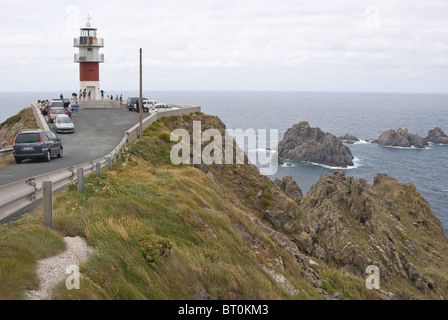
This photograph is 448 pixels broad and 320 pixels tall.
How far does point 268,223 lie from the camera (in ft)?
75.5

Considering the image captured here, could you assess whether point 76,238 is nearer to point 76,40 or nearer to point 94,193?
point 94,193

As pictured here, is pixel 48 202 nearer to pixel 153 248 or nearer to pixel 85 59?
pixel 153 248

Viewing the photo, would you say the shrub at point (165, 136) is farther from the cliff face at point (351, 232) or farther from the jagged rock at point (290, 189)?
the jagged rock at point (290, 189)

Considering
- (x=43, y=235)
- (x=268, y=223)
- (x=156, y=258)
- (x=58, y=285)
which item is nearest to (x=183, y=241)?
(x=156, y=258)

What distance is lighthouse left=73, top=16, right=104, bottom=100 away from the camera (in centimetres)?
6006

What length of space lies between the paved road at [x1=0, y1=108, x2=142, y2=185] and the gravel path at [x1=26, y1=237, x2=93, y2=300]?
29.3 ft

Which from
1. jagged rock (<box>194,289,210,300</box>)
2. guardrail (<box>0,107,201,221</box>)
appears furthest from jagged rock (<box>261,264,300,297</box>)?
guardrail (<box>0,107,201,221</box>)

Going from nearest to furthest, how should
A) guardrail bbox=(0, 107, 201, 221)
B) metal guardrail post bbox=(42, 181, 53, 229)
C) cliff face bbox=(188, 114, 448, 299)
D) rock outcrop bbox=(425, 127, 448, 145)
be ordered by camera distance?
metal guardrail post bbox=(42, 181, 53, 229)
guardrail bbox=(0, 107, 201, 221)
cliff face bbox=(188, 114, 448, 299)
rock outcrop bbox=(425, 127, 448, 145)

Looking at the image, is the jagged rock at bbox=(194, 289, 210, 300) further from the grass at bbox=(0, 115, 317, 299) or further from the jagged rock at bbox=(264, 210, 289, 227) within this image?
the jagged rock at bbox=(264, 210, 289, 227)

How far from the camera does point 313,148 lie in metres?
99.4

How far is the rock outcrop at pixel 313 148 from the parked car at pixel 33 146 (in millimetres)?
78917

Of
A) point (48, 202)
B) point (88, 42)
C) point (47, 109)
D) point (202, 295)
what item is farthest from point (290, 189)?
point (202, 295)

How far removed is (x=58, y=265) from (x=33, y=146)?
15.8m
